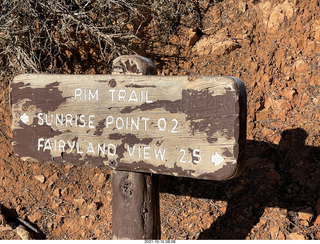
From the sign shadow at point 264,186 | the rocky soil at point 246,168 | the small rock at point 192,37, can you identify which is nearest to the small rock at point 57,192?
the rocky soil at point 246,168

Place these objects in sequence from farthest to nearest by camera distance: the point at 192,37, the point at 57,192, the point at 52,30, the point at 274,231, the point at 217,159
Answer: the point at 192,37 → the point at 52,30 → the point at 57,192 → the point at 274,231 → the point at 217,159

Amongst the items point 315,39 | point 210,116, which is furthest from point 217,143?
point 315,39

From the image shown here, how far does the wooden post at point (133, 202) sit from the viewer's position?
79.3 inches

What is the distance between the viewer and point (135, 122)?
1828 mm

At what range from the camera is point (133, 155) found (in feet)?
6.07

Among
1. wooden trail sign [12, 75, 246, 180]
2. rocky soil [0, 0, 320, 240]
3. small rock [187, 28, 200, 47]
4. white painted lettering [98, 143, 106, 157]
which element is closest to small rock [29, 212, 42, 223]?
rocky soil [0, 0, 320, 240]

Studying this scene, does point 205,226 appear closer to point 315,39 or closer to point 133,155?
point 133,155

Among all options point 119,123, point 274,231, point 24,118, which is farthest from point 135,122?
point 274,231

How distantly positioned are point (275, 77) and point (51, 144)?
249cm

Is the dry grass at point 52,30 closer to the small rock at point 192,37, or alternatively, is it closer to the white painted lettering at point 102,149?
the small rock at point 192,37

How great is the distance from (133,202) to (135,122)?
1.65 feet

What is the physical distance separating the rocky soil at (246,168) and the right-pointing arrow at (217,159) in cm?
149

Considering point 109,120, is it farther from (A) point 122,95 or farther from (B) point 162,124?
(B) point 162,124

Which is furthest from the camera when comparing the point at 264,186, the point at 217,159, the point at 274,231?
the point at 264,186
